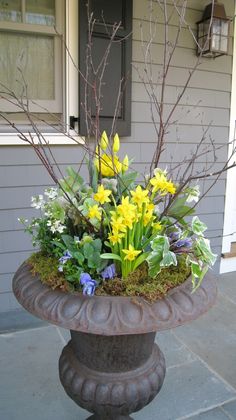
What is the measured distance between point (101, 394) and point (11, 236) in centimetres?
161

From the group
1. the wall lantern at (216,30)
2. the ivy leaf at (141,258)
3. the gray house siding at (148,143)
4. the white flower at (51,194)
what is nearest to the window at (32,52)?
the gray house siding at (148,143)

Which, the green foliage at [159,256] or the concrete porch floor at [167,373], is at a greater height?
the green foliage at [159,256]

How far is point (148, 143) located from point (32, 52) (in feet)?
3.54

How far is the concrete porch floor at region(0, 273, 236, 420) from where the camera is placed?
1.81 metres

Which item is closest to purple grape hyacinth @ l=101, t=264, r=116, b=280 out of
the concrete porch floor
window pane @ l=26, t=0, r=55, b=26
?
the concrete porch floor

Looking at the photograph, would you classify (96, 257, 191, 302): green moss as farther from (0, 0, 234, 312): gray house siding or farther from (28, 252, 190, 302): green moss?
(0, 0, 234, 312): gray house siding

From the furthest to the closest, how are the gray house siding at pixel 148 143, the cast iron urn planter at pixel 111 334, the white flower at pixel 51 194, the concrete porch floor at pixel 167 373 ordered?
the gray house siding at pixel 148 143
the concrete porch floor at pixel 167 373
the white flower at pixel 51 194
the cast iron urn planter at pixel 111 334

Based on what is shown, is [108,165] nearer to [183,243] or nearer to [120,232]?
[120,232]

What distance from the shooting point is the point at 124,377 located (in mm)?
1246

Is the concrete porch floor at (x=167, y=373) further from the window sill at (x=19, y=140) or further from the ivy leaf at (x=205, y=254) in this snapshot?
the window sill at (x=19, y=140)

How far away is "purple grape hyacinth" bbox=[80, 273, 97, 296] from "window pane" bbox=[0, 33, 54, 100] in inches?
70.6

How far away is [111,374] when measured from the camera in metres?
1.24

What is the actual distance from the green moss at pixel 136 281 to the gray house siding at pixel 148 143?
1394mm

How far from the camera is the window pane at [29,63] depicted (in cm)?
254
